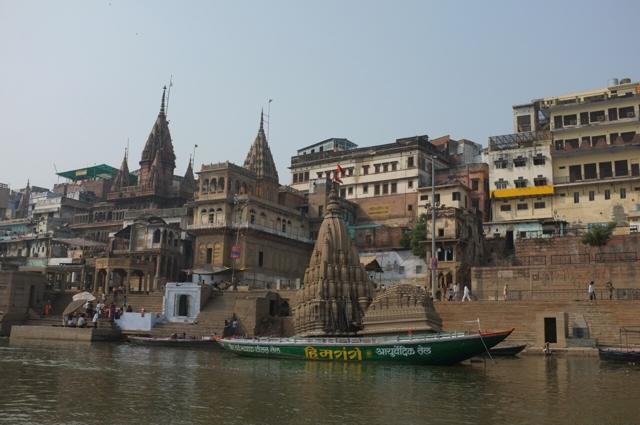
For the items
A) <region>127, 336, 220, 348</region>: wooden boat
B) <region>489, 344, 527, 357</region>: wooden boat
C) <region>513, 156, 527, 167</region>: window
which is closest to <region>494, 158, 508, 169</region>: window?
<region>513, 156, 527, 167</region>: window

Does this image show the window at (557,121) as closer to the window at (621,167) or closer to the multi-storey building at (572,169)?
the multi-storey building at (572,169)

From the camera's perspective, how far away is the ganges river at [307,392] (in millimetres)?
12766

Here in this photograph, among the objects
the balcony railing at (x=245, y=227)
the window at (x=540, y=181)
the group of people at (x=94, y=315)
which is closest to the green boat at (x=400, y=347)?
the group of people at (x=94, y=315)

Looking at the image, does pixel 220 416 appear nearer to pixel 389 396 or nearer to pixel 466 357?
pixel 389 396

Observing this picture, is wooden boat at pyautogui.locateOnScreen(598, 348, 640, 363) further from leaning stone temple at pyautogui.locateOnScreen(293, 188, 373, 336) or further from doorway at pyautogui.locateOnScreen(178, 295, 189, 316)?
doorway at pyautogui.locateOnScreen(178, 295, 189, 316)

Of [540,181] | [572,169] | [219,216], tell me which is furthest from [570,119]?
[219,216]

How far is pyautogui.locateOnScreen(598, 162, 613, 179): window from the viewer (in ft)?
166

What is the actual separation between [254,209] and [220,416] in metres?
40.1

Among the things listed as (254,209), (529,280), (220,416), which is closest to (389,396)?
(220,416)

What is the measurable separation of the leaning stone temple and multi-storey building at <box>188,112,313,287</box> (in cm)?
1755

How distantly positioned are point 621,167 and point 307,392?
140ft

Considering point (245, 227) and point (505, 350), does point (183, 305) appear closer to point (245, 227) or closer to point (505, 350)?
point (245, 227)

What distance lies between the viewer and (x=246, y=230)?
50.8 m

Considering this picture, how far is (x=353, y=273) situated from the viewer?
3020 centimetres
